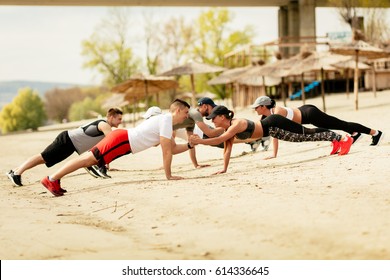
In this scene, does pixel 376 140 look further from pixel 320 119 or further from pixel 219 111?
pixel 219 111

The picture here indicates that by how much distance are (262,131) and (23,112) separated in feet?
264

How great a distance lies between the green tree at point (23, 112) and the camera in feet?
282

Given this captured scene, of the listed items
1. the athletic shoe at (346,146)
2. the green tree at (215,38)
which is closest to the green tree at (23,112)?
the green tree at (215,38)

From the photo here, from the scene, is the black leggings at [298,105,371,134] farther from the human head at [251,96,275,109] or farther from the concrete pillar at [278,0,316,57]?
the concrete pillar at [278,0,316,57]

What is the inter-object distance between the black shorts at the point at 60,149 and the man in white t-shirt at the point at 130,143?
3.82 feet

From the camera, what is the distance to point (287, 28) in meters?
43.3

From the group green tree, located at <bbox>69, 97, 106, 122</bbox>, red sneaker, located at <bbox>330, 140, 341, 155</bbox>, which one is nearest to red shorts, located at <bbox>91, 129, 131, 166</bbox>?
red sneaker, located at <bbox>330, 140, 341, 155</bbox>

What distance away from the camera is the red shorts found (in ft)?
30.3

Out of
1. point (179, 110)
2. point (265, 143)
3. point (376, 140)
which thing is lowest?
point (265, 143)

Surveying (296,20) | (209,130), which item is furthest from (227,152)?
(296,20)

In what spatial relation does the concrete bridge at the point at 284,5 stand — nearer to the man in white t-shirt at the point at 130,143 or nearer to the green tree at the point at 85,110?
the man in white t-shirt at the point at 130,143

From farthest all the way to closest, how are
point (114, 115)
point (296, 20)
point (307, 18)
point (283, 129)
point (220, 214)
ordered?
point (296, 20) < point (307, 18) < point (283, 129) < point (114, 115) < point (220, 214)

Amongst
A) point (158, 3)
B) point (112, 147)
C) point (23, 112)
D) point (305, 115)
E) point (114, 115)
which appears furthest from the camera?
point (23, 112)

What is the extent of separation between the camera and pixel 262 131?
10383 millimetres
